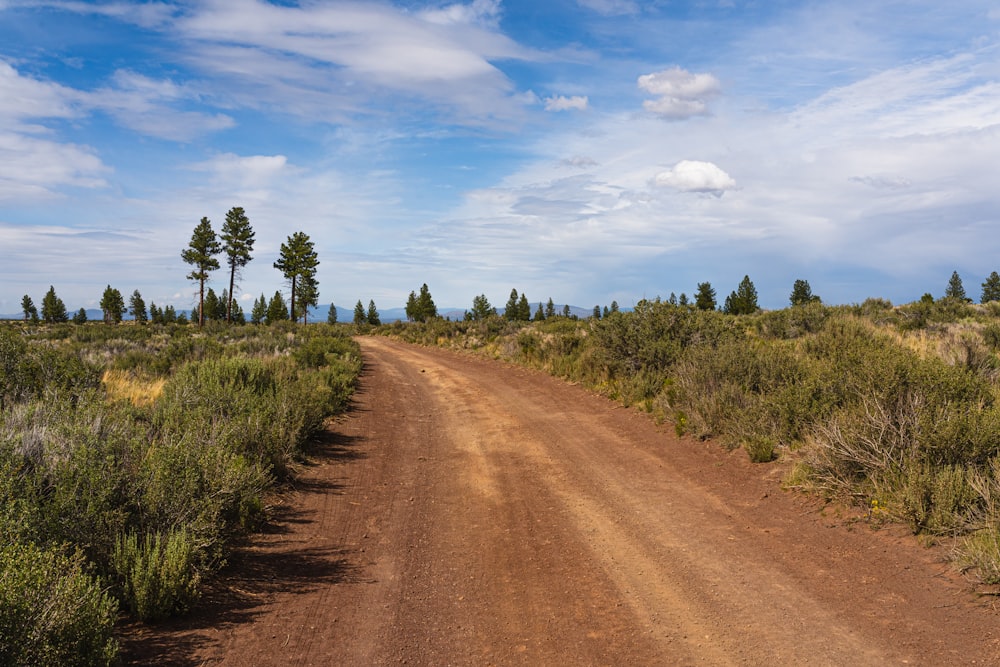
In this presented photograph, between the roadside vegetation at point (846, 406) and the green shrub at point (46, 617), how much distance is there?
6480 millimetres

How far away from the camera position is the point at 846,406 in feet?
25.3

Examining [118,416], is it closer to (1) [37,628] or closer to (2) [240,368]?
(2) [240,368]

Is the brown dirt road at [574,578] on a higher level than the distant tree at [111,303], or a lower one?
lower

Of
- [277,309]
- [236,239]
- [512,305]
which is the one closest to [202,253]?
[236,239]

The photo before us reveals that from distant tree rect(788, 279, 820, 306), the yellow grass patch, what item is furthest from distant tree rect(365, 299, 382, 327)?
the yellow grass patch

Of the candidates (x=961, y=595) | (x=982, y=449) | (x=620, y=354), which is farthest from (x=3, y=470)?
(x=620, y=354)

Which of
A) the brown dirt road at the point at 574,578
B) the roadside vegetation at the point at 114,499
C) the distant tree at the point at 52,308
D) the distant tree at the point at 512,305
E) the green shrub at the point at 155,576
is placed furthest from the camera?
the distant tree at the point at 512,305

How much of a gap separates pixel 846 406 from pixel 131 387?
13.2 metres

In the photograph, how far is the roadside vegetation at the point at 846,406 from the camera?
575cm

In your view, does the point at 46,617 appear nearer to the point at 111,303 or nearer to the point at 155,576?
the point at 155,576

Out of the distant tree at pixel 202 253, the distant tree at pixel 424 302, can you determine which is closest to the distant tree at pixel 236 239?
the distant tree at pixel 202 253

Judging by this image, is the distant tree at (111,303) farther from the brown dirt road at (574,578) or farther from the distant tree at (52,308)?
the brown dirt road at (574,578)

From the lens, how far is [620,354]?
1548 centimetres

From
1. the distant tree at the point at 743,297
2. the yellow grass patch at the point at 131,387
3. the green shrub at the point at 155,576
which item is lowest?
the green shrub at the point at 155,576
